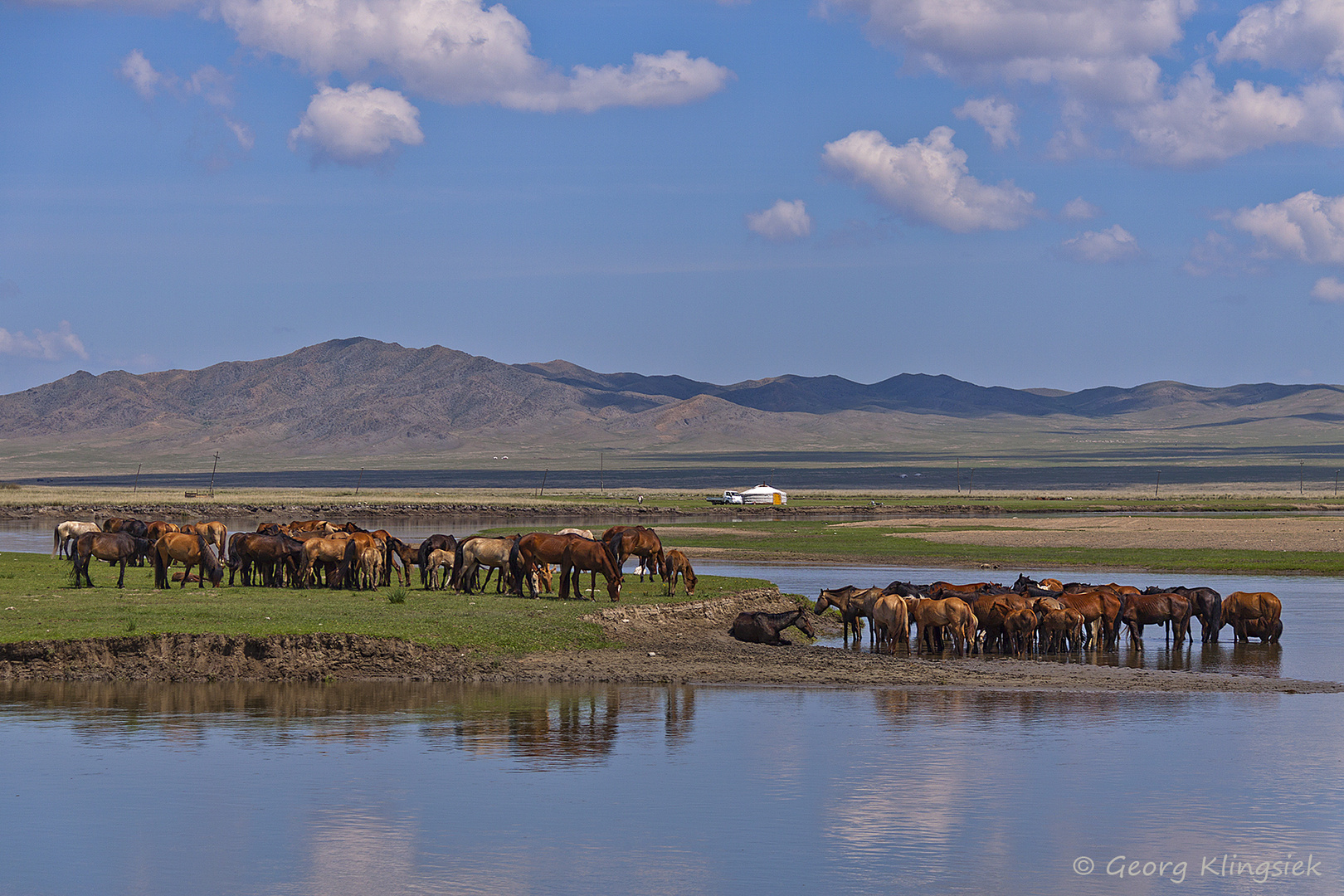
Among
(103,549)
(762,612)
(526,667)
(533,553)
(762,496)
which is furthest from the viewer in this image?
(762,496)

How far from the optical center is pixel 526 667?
2042cm

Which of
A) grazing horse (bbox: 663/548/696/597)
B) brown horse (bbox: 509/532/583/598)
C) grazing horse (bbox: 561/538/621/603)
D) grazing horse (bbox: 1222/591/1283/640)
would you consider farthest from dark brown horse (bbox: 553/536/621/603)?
grazing horse (bbox: 1222/591/1283/640)

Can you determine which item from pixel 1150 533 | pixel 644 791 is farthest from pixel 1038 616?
pixel 1150 533

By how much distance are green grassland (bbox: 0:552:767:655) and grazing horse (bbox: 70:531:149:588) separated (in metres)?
0.41

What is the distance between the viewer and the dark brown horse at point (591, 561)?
85.1 feet

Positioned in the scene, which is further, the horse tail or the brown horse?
the brown horse

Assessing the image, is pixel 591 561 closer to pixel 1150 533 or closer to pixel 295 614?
pixel 295 614

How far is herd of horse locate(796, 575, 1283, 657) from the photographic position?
24.3m

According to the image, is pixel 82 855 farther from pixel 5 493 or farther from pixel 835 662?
pixel 5 493

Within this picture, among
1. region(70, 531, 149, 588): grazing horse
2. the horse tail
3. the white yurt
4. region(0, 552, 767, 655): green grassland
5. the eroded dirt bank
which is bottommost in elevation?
the eroded dirt bank

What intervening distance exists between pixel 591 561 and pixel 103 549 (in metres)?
9.07

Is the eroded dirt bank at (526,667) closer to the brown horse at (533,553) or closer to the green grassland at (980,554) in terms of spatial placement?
the brown horse at (533,553)

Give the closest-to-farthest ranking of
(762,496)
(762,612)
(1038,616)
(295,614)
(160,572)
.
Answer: (295,614), (1038,616), (762,612), (160,572), (762,496)

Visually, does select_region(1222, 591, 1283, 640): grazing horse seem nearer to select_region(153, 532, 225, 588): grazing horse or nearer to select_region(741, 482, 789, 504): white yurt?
select_region(153, 532, 225, 588): grazing horse
